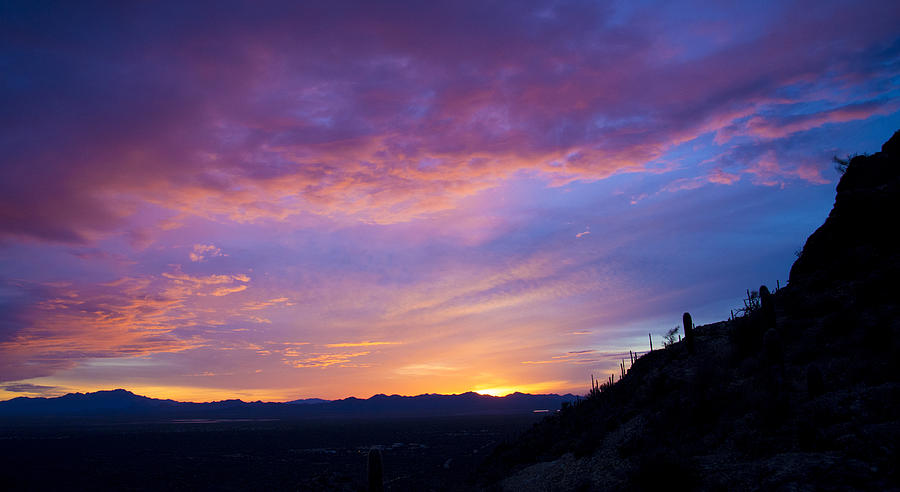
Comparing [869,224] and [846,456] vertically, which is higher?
[869,224]

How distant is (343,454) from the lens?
49562 mm

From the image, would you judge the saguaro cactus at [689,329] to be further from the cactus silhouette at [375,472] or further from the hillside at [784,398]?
the cactus silhouette at [375,472]

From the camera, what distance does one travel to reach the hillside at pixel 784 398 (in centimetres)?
1224

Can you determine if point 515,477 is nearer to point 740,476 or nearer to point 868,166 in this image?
point 740,476

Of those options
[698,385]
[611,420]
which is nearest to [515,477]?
[611,420]

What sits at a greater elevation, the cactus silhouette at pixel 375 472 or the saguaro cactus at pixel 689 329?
the saguaro cactus at pixel 689 329

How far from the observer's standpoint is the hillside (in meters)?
12.2

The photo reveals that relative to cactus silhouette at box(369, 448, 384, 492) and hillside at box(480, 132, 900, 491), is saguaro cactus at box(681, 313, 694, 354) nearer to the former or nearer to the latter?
hillside at box(480, 132, 900, 491)

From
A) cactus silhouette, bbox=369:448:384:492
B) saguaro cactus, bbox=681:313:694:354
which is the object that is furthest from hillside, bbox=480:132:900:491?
cactus silhouette, bbox=369:448:384:492

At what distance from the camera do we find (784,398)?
14992mm

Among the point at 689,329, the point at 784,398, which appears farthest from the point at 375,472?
the point at 689,329

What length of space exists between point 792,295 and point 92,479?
49.8 m

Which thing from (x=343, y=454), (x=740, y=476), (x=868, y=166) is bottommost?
(x=343, y=454)

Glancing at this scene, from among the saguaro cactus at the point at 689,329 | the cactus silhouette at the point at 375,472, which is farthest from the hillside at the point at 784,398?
the cactus silhouette at the point at 375,472
